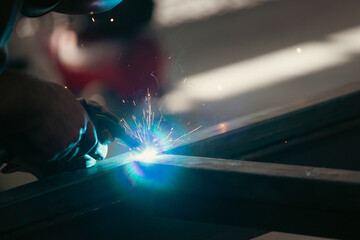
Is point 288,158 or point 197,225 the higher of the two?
point 288,158

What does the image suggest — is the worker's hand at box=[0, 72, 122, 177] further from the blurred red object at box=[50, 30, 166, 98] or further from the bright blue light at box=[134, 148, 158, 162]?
the blurred red object at box=[50, 30, 166, 98]

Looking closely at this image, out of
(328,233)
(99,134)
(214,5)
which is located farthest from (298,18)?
(328,233)

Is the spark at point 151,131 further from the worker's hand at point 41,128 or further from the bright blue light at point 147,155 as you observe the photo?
the worker's hand at point 41,128

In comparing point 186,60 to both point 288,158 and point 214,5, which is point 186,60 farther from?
point 288,158

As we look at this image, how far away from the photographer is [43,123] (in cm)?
97

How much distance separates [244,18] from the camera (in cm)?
381

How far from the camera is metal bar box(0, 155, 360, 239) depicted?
2.39ft

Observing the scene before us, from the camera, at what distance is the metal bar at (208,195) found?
0.73 meters

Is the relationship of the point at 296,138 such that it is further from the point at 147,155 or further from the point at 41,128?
the point at 41,128

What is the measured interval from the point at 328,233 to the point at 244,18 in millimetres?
3250

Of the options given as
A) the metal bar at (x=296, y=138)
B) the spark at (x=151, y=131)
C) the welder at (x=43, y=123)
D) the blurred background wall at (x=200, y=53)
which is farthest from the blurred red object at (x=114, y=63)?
the welder at (x=43, y=123)

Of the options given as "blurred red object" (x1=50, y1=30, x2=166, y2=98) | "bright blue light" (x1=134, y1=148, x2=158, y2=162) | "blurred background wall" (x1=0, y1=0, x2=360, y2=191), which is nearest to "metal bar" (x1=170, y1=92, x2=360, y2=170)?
"bright blue light" (x1=134, y1=148, x2=158, y2=162)

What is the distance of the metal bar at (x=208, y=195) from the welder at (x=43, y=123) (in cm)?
6

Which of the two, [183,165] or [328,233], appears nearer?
[328,233]
